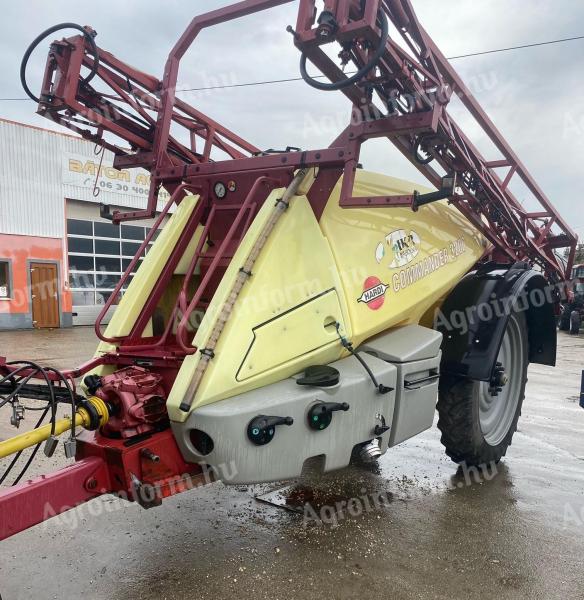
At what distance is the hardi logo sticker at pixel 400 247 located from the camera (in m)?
2.99

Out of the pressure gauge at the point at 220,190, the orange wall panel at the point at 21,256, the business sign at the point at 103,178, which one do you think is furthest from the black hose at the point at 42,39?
the orange wall panel at the point at 21,256

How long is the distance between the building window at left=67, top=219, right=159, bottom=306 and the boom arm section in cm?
1348

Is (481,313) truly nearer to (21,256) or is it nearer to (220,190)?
(220,190)

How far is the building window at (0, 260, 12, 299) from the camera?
14.9 metres

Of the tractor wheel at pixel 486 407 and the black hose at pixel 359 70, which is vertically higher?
the black hose at pixel 359 70

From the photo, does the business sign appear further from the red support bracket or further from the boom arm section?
the red support bracket

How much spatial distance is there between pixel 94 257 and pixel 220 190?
49.6 ft

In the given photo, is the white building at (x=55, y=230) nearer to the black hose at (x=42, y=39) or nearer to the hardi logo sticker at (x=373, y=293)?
the black hose at (x=42, y=39)

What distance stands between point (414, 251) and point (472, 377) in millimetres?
878

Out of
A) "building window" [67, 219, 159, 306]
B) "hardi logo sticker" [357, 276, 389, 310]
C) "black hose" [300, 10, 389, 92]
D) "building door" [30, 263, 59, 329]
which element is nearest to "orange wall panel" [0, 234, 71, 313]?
"building door" [30, 263, 59, 329]

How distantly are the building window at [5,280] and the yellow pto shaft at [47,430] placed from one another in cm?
1451

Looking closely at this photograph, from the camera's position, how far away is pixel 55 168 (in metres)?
15.8

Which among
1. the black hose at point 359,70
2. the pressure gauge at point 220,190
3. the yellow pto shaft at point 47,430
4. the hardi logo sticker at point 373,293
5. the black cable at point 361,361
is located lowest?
the yellow pto shaft at point 47,430

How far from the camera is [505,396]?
429cm
